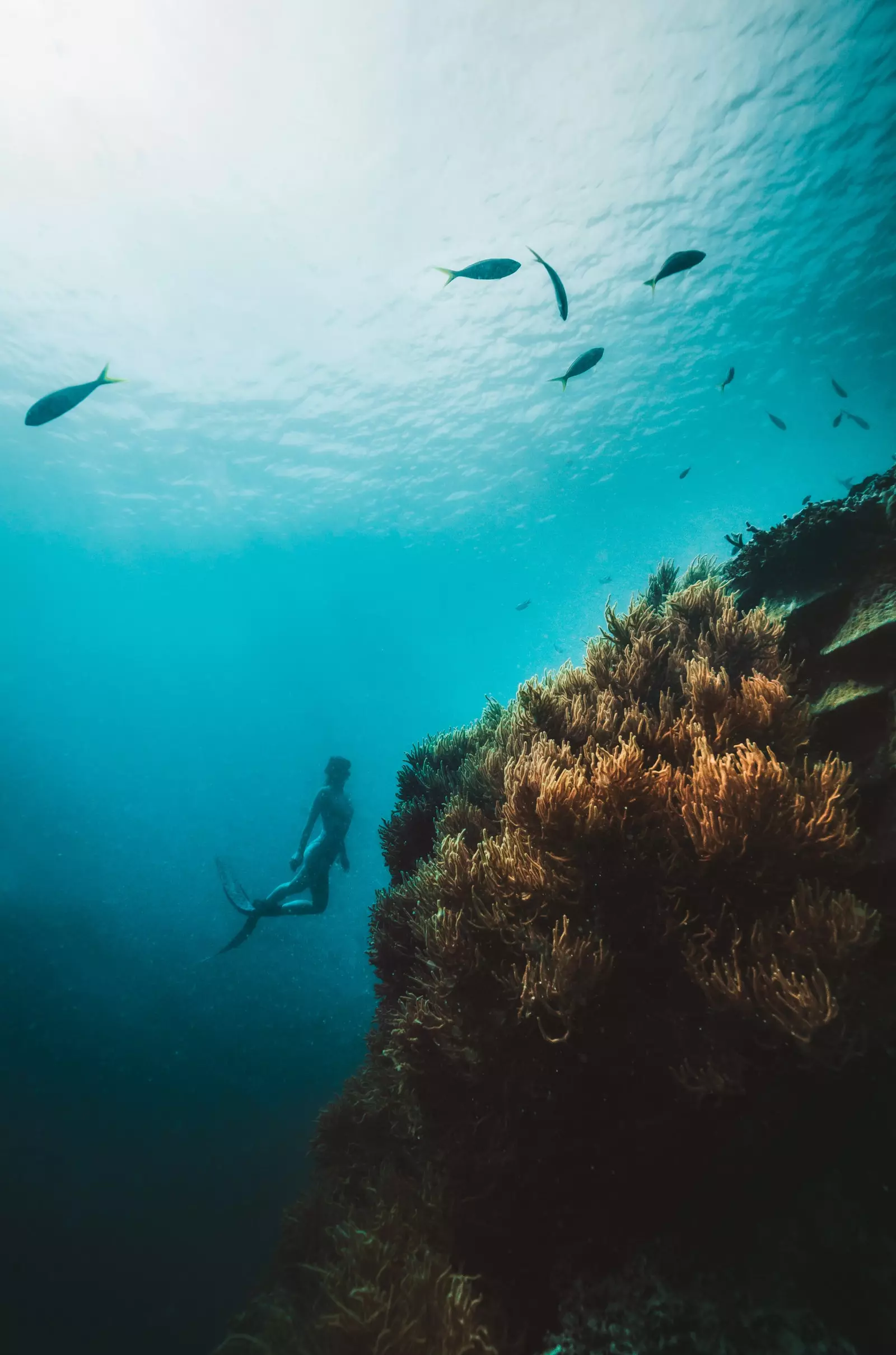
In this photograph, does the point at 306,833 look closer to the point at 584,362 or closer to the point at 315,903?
the point at 315,903

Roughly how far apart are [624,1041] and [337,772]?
434 inches

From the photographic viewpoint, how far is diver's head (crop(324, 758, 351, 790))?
41.4 ft

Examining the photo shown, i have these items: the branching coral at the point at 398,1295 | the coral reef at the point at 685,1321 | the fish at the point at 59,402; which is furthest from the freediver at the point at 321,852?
the coral reef at the point at 685,1321

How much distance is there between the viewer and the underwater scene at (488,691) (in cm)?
207

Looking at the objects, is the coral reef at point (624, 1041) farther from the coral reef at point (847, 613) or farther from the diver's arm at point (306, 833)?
the diver's arm at point (306, 833)

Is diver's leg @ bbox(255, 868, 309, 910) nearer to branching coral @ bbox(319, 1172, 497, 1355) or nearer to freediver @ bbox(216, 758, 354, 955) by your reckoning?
freediver @ bbox(216, 758, 354, 955)

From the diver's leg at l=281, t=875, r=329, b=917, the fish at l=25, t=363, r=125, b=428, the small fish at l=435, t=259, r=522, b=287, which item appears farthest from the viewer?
the diver's leg at l=281, t=875, r=329, b=917

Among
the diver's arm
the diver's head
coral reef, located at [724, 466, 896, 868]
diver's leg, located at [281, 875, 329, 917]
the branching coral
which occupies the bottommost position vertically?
the branching coral

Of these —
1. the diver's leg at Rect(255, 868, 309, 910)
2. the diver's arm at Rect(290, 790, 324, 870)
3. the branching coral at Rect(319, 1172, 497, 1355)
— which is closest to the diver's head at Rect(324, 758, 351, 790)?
the diver's arm at Rect(290, 790, 324, 870)

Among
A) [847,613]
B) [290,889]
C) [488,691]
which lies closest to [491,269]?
[847,613]

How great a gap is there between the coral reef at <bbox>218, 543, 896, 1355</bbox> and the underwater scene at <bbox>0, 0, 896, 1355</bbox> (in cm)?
2

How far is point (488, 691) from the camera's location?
2378 centimetres

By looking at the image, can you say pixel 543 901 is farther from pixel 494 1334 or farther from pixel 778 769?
pixel 494 1334

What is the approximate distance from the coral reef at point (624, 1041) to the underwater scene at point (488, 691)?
0.02 meters
